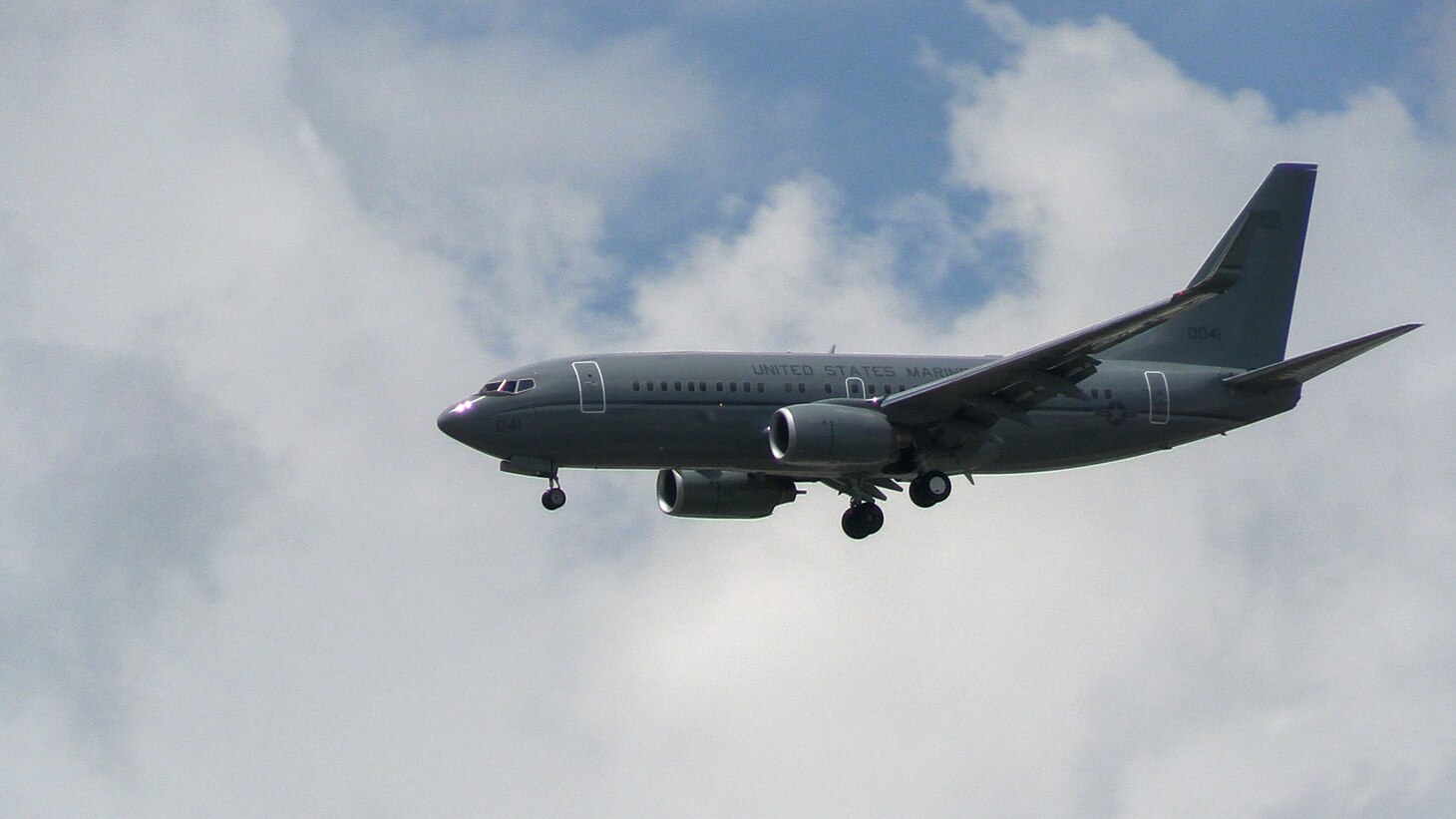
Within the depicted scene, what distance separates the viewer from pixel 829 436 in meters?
47.7

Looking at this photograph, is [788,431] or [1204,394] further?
[1204,394]

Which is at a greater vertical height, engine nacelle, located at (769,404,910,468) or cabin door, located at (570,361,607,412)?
cabin door, located at (570,361,607,412)

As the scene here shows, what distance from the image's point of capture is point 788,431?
47625 mm

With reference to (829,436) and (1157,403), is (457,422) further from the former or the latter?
(1157,403)

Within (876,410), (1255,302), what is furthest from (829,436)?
(1255,302)

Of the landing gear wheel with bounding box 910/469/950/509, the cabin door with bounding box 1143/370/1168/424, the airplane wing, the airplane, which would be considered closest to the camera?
the airplane wing

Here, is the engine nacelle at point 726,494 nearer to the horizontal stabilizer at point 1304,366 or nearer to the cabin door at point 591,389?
the cabin door at point 591,389

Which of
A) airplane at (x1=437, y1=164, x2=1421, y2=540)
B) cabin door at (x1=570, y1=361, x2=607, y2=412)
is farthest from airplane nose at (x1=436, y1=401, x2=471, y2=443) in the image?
cabin door at (x1=570, y1=361, x2=607, y2=412)

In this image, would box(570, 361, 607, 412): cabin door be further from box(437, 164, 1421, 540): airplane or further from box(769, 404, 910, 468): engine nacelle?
box(769, 404, 910, 468): engine nacelle

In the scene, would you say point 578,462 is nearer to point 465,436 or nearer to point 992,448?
point 465,436

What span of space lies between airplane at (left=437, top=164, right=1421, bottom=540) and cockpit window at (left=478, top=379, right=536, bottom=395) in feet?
0.17

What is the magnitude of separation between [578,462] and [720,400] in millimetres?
4160

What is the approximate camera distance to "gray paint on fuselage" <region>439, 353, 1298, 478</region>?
159 feet

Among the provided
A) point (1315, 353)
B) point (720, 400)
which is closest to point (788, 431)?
point (720, 400)
